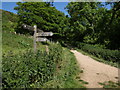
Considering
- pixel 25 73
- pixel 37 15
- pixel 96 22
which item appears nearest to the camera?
pixel 25 73

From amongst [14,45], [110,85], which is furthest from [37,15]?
[110,85]

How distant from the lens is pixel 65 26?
91.2 ft

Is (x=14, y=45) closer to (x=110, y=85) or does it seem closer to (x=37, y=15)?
(x=37, y=15)

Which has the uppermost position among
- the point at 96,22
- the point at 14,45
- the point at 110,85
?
the point at 96,22

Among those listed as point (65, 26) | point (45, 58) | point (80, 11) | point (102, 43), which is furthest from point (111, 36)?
point (45, 58)

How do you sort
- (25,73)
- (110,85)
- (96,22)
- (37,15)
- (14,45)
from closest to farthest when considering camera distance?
(25,73), (110,85), (14,45), (96,22), (37,15)

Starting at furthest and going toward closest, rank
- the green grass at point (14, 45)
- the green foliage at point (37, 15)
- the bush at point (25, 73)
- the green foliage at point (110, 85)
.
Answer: the green foliage at point (37, 15) < the green grass at point (14, 45) < the green foliage at point (110, 85) < the bush at point (25, 73)

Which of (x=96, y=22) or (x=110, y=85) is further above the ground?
(x=96, y=22)

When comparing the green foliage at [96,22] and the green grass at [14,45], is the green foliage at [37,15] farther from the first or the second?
the green grass at [14,45]

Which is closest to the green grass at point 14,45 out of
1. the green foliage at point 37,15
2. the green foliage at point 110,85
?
the green foliage at point 37,15

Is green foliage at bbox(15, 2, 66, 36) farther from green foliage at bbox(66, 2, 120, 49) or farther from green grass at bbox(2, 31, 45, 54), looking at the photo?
green grass at bbox(2, 31, 45, 54)

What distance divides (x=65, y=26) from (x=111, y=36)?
10.6m

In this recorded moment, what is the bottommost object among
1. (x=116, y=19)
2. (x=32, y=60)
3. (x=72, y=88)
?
(x=72, y=88)

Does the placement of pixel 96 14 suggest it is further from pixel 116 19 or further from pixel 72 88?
pixel 72 88
